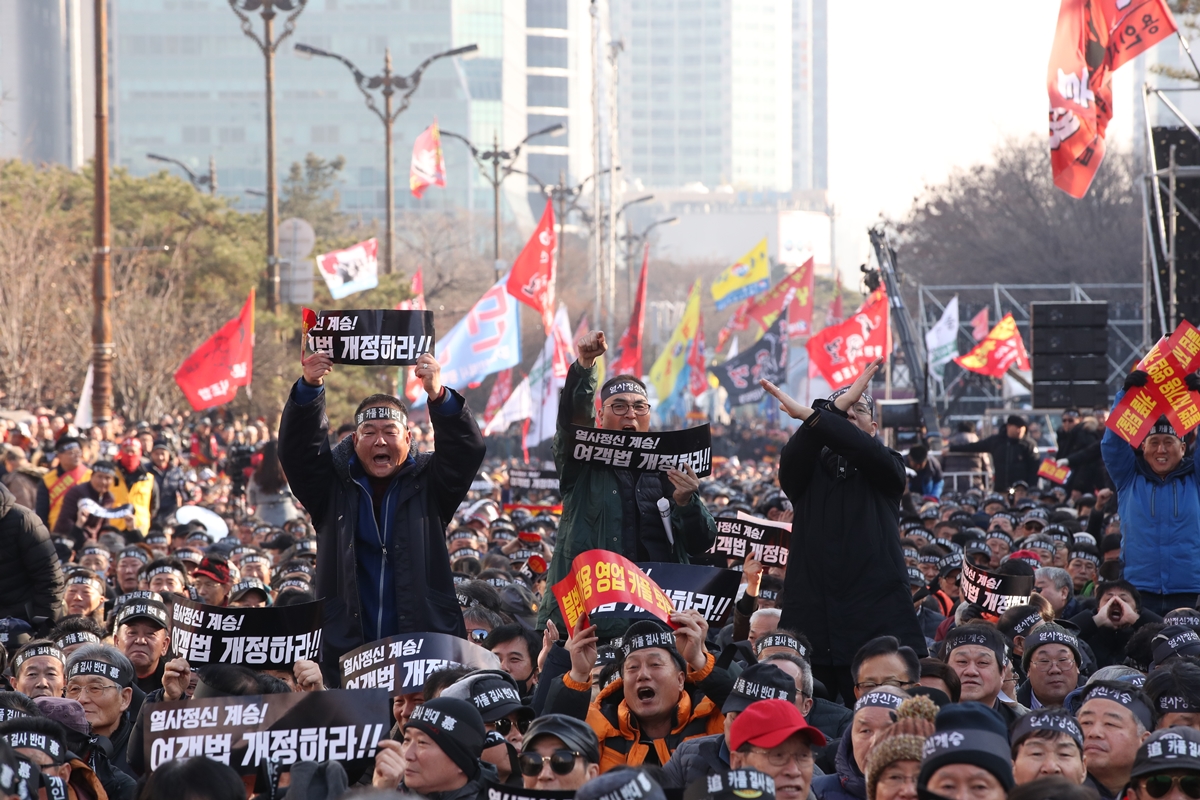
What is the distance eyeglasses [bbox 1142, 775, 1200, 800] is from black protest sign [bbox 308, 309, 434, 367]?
12.0 ft

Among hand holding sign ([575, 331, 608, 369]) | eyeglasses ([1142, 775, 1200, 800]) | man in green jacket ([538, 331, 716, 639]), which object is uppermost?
hand holding sign ([575, 331, 608, 369])

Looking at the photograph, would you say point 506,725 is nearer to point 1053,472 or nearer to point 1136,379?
point 1136,379

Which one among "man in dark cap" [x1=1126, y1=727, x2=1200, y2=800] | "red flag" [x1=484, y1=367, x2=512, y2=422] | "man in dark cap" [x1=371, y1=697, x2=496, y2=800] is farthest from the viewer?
"red flag" [x1=484, y1=367, x2=512, y2=422]

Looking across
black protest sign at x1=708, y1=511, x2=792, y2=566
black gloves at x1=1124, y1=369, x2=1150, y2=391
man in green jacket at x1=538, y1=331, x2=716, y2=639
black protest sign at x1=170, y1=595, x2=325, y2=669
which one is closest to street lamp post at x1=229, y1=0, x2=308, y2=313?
black protest sign at x1=708, y1=511, x2=792, y2=566

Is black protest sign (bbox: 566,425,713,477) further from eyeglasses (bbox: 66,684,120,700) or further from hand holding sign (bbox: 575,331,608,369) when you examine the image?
eyeglasses (bbox: 66,684,120,700)

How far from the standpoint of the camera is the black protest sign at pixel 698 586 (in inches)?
293

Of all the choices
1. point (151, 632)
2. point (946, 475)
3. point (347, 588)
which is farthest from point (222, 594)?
point (946, 475)

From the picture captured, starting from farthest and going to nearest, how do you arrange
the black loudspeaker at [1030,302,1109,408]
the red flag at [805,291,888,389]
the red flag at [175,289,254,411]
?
the red flag at [805,291,888,389]
the red flag at [175,289,254,411]
the black loudspeaker at [1030,302,1109,408]

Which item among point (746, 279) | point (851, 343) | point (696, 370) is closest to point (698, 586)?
point (851, 343)

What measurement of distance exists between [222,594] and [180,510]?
19.0 ft

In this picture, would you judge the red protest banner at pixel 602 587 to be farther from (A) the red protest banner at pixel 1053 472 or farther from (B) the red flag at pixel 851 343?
(B) the red flag at pixel 851 343

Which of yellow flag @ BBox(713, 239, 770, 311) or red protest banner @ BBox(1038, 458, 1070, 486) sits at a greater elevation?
yellow flag @ BBox(713, 239, 770, 311)

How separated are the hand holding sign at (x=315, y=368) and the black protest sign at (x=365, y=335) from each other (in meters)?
0.37

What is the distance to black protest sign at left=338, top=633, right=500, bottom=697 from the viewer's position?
21.5 ft
